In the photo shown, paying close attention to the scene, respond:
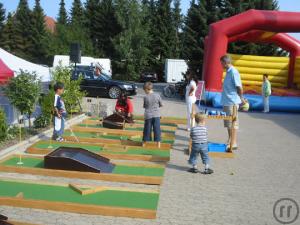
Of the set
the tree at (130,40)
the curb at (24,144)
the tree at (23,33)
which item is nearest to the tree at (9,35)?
the tree at (23,33)

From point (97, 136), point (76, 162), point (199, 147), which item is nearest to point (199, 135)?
point (199, 147)

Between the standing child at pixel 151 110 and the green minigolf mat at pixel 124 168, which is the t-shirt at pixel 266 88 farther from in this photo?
the green minigolf mat at pixel 124 168

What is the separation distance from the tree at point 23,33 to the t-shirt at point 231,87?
2076 inches

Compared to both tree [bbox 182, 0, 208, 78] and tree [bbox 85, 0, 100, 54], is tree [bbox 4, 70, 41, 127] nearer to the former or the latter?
tree [bbox 182, 0, 208, 78]

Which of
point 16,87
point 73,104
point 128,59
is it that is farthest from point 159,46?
point 16,87

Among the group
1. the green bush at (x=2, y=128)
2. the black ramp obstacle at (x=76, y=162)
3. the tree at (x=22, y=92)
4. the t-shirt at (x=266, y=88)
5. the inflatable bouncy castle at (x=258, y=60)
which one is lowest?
the black ramp obstacle at (x=76, y=162)

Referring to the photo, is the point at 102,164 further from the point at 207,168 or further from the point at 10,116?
the point at 10,116

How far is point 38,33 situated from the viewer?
196 feet

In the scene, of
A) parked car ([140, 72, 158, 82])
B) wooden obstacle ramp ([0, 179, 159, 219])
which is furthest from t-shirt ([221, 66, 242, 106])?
parked car ([140, 72, 158, 82])

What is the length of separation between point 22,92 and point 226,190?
5.62m

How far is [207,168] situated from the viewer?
7992 mm

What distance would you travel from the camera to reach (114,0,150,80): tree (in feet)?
157

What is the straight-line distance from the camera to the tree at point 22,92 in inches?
402

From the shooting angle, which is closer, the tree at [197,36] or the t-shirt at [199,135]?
the t-shirt at [199,135]
